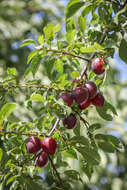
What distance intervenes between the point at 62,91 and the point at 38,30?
3433 mm

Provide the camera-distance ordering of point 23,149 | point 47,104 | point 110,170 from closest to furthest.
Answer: point 47,104, point 23,149, point 110,170

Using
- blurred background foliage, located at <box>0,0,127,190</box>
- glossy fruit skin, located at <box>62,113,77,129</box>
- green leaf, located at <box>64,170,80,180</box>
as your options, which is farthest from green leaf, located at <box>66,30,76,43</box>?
blurred background foliage, located at <box>0,0,127,190</box>

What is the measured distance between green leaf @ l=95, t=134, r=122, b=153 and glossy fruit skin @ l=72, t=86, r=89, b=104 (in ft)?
0.83

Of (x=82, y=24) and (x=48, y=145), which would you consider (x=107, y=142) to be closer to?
(x=48, y=145)

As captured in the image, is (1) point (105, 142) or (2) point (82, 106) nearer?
(2) point (82, 106)

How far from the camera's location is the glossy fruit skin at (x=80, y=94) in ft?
3.25

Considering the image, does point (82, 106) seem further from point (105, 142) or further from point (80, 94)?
point (105, 142)

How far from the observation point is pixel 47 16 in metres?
4.63

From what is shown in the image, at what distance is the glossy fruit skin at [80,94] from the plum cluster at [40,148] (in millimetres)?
174

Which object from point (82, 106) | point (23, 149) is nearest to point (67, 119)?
point (82, 106)

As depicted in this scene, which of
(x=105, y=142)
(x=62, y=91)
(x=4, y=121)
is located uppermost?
(x=62, y=91)

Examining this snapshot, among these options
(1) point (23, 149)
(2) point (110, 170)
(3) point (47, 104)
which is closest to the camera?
(3) point (47, 104)

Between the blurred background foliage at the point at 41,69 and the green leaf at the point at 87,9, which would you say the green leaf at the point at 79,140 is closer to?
the green leaf at the point at 87,9

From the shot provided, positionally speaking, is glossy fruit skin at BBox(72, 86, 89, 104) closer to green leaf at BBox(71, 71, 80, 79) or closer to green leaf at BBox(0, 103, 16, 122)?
green leaf at BBox(71, 71, 80, 79)
